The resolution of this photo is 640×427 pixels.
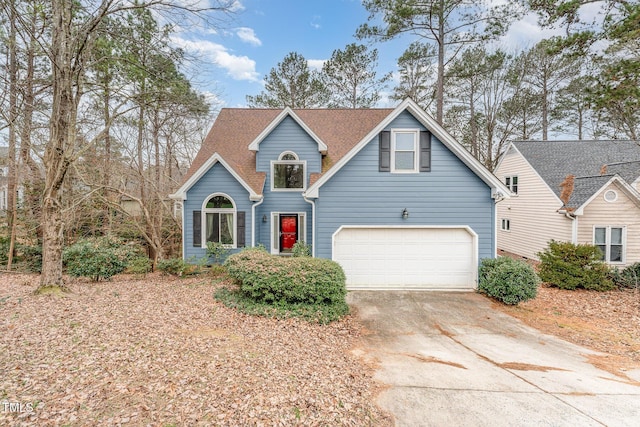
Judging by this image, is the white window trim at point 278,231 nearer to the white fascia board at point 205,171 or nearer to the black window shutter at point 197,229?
the white fascia board at point 205,171

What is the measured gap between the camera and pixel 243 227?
35.6 feet

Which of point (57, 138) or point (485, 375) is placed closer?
point (485, 375)

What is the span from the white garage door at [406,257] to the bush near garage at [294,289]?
208 cm

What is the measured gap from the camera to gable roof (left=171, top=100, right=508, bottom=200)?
8.66 meters

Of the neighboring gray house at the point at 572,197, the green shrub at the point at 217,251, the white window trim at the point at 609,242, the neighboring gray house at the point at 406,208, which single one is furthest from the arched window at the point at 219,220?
the white window trim at the point at 609,242

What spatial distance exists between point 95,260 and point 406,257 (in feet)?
32.2

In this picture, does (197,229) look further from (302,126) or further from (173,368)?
(173,368)

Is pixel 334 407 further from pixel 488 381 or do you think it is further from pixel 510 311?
pixel 510 311

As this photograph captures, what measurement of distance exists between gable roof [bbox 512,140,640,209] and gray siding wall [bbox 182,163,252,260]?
548 inches

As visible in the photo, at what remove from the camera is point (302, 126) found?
11430mm

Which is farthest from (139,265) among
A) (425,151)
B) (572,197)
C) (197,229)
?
(572,197)

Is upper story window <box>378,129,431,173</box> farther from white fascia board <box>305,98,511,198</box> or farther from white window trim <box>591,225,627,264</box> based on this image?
white window trim <box>591,225,627,264</box>

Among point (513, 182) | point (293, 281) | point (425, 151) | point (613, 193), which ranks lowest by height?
point (293, 281)

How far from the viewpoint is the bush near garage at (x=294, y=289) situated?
21.4ft
